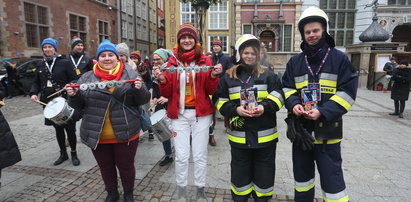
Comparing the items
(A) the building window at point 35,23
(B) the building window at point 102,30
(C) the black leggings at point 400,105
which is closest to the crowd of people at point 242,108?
(C) the black leggings at point 400,105

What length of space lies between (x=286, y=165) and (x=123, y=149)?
2606 mm

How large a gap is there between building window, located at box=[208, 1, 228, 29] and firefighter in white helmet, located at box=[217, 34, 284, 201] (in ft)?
79.2

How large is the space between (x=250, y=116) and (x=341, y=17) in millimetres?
25232

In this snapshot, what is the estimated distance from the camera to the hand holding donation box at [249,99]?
2.67 meters

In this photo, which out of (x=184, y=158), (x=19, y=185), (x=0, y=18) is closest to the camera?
(x=184, y=158)

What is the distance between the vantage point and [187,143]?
3.09m

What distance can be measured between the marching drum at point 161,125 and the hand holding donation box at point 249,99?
1180mm

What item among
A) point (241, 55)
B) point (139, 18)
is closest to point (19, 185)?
point (241, 55)

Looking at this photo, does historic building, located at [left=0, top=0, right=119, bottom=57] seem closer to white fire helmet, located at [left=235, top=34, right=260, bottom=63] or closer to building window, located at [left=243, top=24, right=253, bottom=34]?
building window, located at [left=243, top=24, right=253, bottom=34]

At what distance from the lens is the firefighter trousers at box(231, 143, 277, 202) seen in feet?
9.25

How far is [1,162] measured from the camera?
286 centimetres

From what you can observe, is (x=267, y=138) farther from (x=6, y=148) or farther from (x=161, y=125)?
(x=6, y=148)

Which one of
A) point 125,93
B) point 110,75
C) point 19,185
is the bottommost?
point 19,185

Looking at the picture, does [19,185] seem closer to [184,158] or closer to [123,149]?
[123,149]
